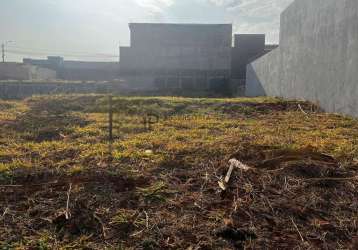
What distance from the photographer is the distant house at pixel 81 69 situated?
1743 inches

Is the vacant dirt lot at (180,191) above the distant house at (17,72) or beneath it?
beneath

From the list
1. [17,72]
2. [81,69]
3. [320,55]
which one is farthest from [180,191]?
[81,69]

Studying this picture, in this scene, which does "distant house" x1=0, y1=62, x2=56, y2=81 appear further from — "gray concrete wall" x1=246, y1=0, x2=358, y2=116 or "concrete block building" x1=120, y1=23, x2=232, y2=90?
"gray concrete wall" x1=246, y1=0, x2=358, y2=116

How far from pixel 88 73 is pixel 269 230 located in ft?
145

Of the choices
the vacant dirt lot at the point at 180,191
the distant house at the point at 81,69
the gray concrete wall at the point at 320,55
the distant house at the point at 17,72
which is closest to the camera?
the vacant dirt lot at the point at 180,191

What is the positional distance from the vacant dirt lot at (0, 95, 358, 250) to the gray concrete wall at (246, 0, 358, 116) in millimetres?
2082

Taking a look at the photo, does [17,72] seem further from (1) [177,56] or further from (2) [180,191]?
(2) [180,191]

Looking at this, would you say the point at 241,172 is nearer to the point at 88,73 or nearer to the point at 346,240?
the point at 346,240

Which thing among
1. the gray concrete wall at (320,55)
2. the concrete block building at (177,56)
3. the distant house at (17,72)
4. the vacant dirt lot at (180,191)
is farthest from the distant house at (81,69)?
the vacant dirt lot at (180,191)

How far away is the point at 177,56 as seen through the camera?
30.9 meters

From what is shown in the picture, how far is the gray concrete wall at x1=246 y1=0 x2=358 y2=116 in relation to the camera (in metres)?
8.06

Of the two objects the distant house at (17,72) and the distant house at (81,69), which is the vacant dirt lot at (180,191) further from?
the distant house at (17,72)

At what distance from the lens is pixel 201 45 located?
3095 cm

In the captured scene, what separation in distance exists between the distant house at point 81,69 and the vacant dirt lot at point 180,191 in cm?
3675
